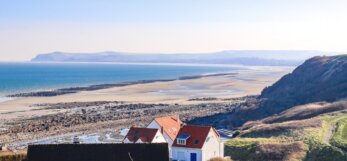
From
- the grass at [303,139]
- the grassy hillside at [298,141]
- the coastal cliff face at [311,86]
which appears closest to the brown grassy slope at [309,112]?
the grassy hillside at [298,141]

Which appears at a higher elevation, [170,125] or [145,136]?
[170,125]

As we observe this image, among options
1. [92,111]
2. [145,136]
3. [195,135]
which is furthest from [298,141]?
[92,111]

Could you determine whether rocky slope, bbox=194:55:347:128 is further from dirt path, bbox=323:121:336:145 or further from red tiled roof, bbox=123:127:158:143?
red tiled roof, bbox=123:127:158:143

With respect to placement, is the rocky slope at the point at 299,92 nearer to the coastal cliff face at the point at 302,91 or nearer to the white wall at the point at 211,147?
the coastal cliff face at the point at 302,91

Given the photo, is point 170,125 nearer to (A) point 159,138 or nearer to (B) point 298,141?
(A) point 159,138

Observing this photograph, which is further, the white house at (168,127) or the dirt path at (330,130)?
the dirt path at (330,130)

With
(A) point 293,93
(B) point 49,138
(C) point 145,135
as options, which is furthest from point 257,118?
(C) point 145,135

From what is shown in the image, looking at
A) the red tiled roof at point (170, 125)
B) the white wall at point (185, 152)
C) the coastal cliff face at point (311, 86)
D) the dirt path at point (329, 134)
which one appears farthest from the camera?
the coastal cliff face at point (311, 86)

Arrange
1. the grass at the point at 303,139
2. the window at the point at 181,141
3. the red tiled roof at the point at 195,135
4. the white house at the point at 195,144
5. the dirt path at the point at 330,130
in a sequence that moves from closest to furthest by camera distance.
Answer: the white house at the point at 195,144 < the red tiled roof at the point at 195,135 < the window at the point at 181,141 < the grass at the point at 303,139 < the dirt path at the point at 330,130
